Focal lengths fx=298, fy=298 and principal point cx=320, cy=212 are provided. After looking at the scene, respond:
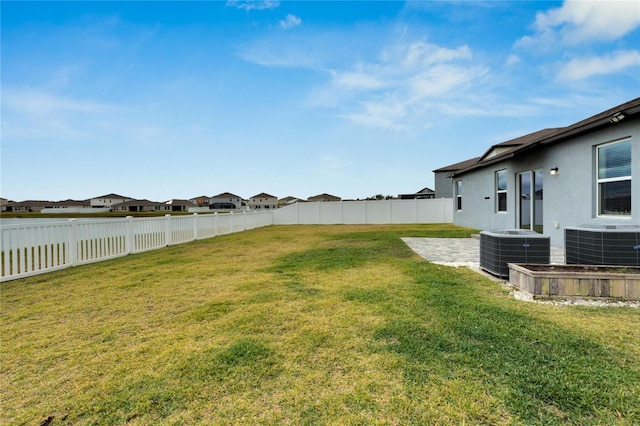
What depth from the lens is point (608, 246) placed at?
423 centimetres

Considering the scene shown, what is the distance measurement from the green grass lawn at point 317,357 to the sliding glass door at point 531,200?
6047 millimetres

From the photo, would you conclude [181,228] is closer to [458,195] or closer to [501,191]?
[501,191]

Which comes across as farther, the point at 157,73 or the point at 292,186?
the point at 292,186

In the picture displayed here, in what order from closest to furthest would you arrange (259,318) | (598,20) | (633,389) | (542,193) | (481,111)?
(633,389) < (259,318) < (542,193) < (598,20) < (481,111)

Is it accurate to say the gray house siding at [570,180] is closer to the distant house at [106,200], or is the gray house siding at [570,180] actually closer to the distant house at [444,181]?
the distant house at [444,181]

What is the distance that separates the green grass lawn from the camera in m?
1.72

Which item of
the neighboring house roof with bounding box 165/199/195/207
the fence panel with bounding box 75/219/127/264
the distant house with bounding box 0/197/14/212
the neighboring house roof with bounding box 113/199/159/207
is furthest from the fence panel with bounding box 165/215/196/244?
the neighboring house roof with bounding box 165/199/195/207

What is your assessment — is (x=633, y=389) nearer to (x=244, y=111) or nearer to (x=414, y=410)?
(x=414, y=410)

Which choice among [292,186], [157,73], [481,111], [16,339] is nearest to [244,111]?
[157,73]

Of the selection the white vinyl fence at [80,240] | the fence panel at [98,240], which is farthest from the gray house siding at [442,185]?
the fence panel at [98,240]

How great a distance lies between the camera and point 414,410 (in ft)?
5.54

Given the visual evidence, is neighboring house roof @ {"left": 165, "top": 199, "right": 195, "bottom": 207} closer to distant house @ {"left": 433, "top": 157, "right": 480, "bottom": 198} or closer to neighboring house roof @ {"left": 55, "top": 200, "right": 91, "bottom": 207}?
neighboring house roof @ {"left": 55, "top": 200, "right": 91, "bottom": 207}

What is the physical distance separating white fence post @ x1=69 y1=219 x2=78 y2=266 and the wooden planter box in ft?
27.4

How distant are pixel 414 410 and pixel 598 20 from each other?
43.7 ft
